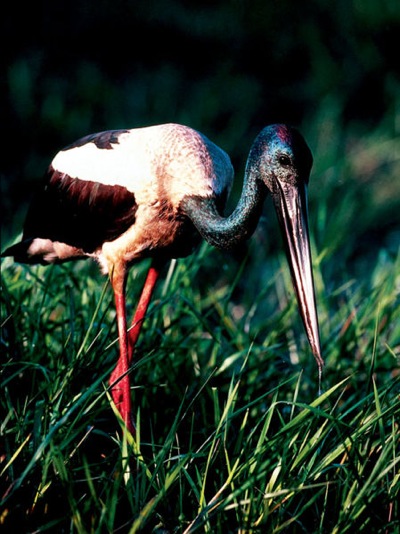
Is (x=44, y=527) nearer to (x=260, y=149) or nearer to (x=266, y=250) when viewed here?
(x=260, y=149)

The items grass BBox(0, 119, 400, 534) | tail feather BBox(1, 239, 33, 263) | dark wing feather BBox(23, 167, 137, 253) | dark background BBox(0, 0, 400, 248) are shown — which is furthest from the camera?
dark background BBox(0, 0, 400, 248)

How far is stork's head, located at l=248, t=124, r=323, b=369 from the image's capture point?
2.86 metres

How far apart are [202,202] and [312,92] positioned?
5.02m

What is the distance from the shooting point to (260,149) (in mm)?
2924

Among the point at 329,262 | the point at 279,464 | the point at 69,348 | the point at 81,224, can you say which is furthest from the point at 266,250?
the point at 279,464

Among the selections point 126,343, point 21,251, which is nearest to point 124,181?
point 126,343

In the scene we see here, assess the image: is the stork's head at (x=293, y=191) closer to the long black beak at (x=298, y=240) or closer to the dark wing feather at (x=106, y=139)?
the long black beak at (x=298, y=240)

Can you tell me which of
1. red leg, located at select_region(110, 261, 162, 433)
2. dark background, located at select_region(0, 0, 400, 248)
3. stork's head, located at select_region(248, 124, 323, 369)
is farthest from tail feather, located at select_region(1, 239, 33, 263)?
dark background, located at select_region(0, 0, 400, 248)

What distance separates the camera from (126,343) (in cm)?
310

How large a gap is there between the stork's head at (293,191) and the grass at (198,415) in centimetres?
23

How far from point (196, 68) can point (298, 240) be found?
553 centimetres

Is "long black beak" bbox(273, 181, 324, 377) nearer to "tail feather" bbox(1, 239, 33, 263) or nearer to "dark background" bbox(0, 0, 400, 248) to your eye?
"tail feather" bbox(1, 239, 33, 263)

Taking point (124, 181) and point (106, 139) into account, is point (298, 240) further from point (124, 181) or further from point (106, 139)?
point (106, 139)

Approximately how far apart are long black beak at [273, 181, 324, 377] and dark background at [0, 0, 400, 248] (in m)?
3.85
